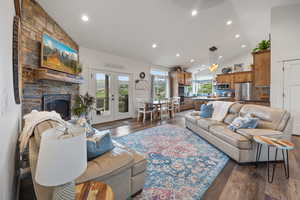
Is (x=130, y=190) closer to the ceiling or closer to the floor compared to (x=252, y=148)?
closer to the floor

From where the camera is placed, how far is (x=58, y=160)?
65 centimetres

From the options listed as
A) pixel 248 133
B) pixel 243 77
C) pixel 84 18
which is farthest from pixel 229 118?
pixel 243 77

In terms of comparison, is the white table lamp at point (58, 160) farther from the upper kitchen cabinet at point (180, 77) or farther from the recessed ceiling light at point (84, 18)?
the upper kitchen cabinet at point (180, 77)

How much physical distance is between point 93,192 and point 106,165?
13.0 inches

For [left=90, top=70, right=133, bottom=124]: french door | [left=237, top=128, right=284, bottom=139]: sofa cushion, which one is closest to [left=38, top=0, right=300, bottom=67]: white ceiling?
[left=90, top=70, right=133, bottom=124]: french door

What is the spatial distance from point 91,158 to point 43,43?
9.04 feet

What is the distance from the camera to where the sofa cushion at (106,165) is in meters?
1.16

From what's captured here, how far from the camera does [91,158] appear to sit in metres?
1.37

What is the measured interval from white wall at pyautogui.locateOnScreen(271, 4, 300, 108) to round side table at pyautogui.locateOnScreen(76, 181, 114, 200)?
4905mm

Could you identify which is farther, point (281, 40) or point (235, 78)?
point (235, 78)

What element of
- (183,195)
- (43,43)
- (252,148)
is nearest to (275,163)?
(252,148)

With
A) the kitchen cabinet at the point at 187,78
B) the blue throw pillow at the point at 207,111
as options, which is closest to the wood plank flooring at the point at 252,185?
the blue throw pillow at the point at 207,111

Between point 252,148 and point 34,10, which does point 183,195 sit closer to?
point 252,148

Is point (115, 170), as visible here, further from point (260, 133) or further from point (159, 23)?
point (159, 23)
